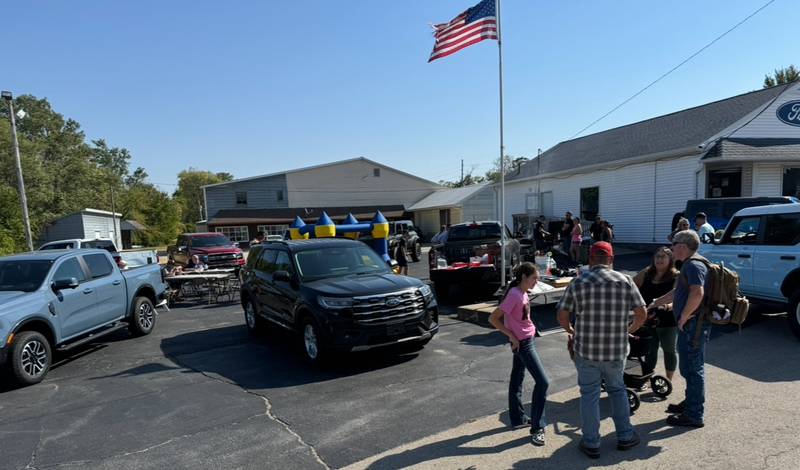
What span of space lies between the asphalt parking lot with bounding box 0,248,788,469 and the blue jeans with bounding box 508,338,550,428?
1.78 feet

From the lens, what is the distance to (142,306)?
28.9 ft

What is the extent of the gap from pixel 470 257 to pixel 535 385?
24.3ft

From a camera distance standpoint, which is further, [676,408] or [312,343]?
[312,343]

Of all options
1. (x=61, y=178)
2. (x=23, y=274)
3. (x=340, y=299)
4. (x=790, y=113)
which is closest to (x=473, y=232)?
(x=340, y=299)

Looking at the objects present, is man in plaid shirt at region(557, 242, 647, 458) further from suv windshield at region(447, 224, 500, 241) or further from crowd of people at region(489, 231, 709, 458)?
suv windshield at region(447, 224, 500, 241)

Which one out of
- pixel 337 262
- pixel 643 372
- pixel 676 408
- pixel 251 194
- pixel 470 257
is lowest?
pixel 676 408

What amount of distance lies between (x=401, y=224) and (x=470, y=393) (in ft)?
73.2

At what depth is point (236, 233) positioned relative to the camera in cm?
3747

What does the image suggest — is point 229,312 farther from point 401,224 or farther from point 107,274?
point 401,224

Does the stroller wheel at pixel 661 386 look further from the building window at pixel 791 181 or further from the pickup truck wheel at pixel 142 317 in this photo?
the building window at pixel 791 181

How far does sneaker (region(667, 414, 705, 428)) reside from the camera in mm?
3988

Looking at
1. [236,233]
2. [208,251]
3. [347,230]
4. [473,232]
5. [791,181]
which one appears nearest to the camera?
[473,232]

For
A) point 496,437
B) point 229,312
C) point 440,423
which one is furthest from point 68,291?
point 496,437

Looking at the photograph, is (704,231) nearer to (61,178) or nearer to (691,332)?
(691,332)
